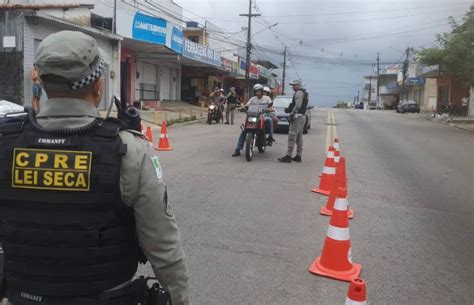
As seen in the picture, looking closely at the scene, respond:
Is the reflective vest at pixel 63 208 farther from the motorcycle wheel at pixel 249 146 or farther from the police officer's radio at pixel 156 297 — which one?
the motorcycle wheel at pixel 249 146

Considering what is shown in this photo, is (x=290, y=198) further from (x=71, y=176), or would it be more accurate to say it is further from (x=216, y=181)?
(x=71, y=176)

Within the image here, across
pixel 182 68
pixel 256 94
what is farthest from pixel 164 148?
pixel 182 68

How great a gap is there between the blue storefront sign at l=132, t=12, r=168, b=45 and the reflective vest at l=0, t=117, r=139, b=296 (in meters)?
24.2

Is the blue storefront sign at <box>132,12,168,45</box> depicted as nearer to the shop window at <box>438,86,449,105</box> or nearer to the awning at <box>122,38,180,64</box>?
the awning at <box>122,38,180,64</box>

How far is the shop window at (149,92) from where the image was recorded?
32.0m

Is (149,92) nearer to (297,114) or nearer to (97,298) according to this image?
(297,114)

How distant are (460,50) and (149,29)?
606 inches

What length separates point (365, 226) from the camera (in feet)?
21.0

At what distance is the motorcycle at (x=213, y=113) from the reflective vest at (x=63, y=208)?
73.2 feet

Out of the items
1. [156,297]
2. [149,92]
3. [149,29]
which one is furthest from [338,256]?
[149,92]

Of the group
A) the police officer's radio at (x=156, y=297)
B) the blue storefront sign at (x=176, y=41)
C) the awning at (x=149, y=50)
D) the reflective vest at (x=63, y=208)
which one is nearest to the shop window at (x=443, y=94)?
the awning at (x=149, y=50)

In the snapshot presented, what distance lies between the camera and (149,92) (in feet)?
109

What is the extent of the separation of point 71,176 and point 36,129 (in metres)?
0.23

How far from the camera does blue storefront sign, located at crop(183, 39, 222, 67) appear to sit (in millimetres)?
31822
